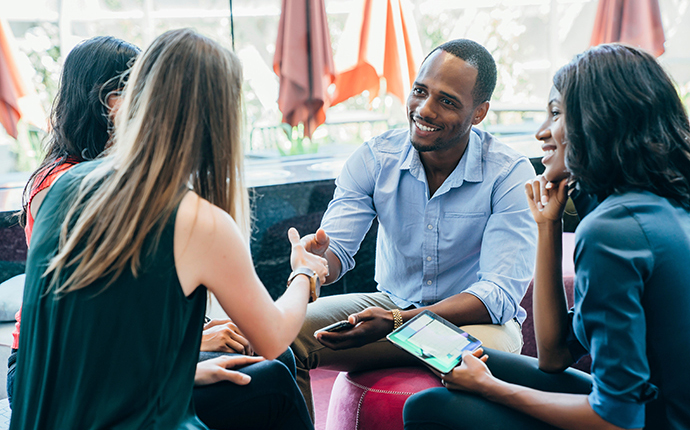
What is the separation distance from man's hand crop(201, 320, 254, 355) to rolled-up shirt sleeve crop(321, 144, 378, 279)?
0.55m

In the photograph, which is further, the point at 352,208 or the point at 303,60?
the point at 303,60

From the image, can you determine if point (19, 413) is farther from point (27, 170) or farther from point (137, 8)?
point (137, 8)

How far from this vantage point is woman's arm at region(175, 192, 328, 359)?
3.18ft

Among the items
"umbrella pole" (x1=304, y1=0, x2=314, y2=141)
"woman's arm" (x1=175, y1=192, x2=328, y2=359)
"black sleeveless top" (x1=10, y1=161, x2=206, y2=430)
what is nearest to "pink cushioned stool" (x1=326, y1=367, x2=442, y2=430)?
"woman's arm" (x1=175, y1=192, x2=328, y2=359)

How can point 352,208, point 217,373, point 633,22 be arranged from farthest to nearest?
point 633,22
point 352,208
point 217,373

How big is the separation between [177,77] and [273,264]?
6.24ft

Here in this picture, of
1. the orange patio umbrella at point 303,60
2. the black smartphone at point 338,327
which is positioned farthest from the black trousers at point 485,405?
the orange patio umbrella at point 303,60

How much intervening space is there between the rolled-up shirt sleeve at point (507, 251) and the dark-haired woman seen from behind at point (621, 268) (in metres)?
0.42

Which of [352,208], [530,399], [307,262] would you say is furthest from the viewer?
[352,208]

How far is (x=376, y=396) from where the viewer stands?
1623mm

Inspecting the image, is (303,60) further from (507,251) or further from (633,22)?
(633,22)

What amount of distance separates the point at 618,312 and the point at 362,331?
2.45 feet

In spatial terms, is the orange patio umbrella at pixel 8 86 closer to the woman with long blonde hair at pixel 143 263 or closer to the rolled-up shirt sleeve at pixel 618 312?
the woman with long blonde hair at pixel 143 263

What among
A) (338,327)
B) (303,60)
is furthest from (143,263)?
(303,60)
